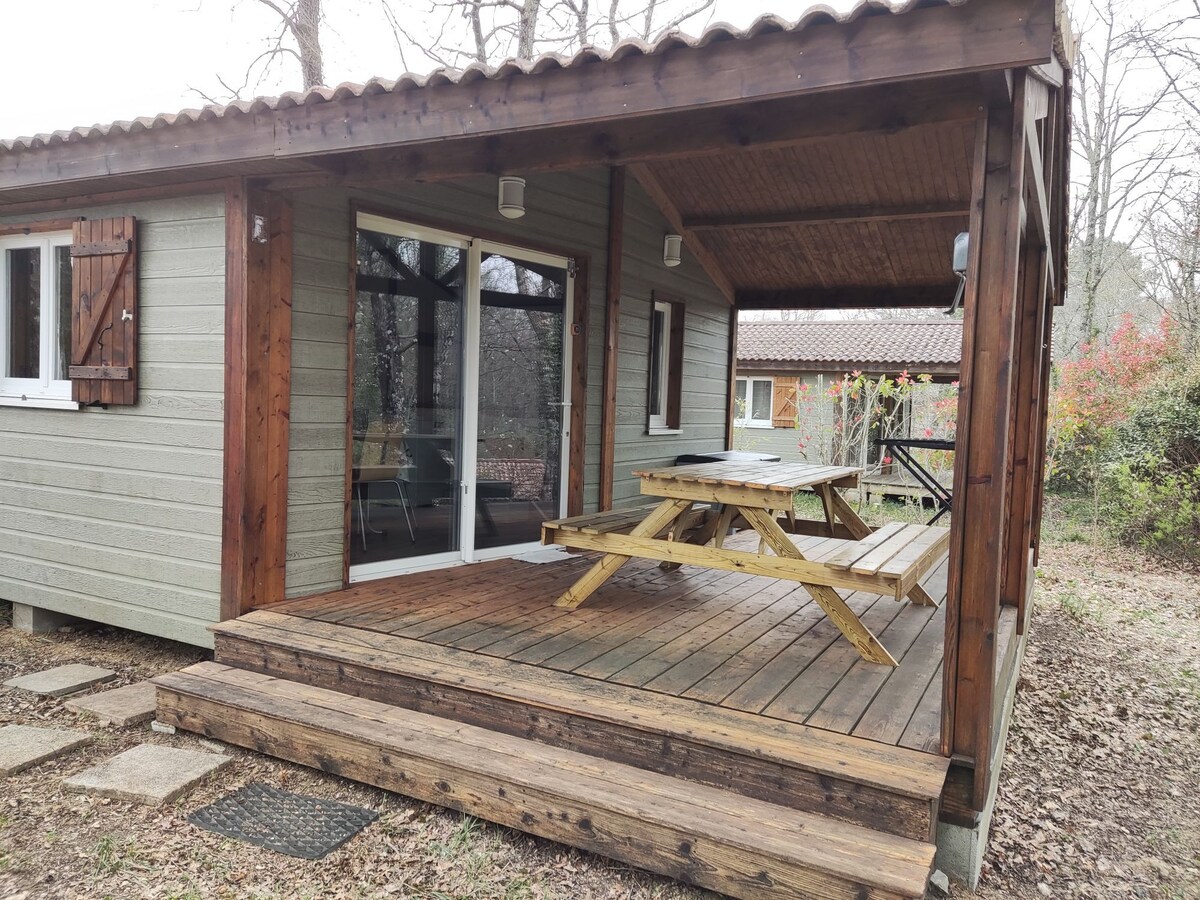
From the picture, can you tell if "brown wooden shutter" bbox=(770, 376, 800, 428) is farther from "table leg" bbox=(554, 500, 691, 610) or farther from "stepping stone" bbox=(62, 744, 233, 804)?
"stepping stone" bbox=(62, 744, 233, 804)

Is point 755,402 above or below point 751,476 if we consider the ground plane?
above

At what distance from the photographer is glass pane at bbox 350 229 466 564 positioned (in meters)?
4.08

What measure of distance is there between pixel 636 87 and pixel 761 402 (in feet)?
43.9

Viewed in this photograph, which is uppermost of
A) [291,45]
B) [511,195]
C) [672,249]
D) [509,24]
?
[509,24]

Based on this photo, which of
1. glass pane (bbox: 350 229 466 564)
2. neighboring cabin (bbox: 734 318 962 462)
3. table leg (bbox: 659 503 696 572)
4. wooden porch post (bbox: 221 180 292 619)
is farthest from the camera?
neighboring cabin (bbox: 734 318 962 462)

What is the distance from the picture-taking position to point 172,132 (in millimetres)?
3422

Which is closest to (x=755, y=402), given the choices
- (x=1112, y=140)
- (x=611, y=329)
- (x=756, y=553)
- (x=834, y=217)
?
(x=1112, y=140)

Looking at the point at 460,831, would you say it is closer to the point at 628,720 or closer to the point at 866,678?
the point at 628,720

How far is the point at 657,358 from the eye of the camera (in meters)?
6.71

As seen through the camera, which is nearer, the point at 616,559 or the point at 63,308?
the point at 616,559

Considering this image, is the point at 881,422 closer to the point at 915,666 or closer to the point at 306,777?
the point at 915,666

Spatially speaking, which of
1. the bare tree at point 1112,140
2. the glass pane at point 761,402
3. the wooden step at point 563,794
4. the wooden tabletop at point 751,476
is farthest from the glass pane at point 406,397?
the bare tree at point 1112,140

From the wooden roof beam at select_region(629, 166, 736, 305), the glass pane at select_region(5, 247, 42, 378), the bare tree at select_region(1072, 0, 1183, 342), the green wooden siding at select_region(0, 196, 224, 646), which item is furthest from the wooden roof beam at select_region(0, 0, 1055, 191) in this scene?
the bare tree at select_region(1072, 0, 1183, 342)

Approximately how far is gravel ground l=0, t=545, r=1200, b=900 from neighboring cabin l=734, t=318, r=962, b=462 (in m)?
8.72
